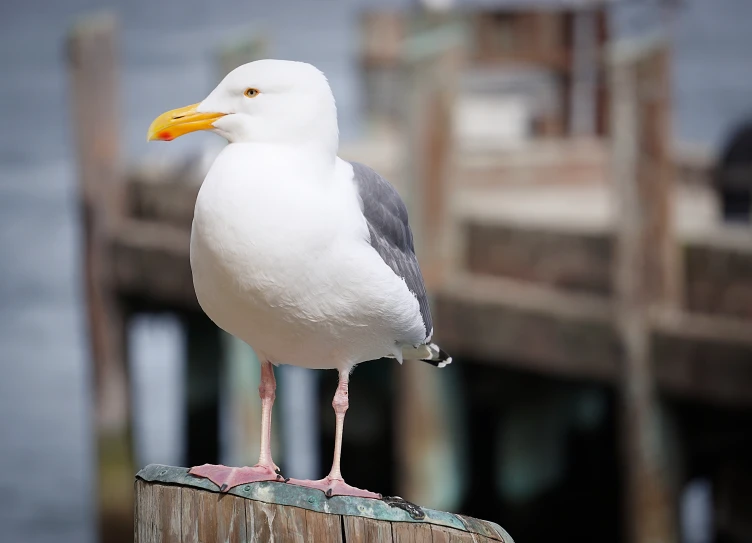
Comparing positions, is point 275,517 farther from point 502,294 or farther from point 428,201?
point 428,201

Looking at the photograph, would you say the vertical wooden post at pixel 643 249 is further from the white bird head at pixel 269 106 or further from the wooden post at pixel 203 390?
the white bird head at pixel 269 106

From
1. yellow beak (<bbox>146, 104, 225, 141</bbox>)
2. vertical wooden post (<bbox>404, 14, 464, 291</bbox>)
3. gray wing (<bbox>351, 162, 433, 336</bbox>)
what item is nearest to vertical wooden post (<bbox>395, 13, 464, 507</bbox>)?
vertical wooden post (<bbox>404, 14, 464, 291</bbox>)

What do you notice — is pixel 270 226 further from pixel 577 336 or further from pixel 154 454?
pixel 154 454

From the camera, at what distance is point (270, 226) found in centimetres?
348

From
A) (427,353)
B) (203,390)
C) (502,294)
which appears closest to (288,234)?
(427,353)

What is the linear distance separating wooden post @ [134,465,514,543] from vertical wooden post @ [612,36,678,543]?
5663 mm

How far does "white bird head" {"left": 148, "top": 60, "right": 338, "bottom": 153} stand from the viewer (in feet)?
11.9

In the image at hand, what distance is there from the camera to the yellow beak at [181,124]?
144 inches

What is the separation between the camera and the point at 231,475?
12.1 feet

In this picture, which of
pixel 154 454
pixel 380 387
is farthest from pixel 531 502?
pixel 154 454

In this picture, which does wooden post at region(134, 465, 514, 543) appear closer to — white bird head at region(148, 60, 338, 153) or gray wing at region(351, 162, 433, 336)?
gray wing at region(351, 162, 433, 336)

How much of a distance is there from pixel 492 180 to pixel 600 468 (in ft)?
9.32

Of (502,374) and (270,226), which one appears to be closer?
(270,226)

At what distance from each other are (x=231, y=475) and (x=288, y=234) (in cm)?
69
